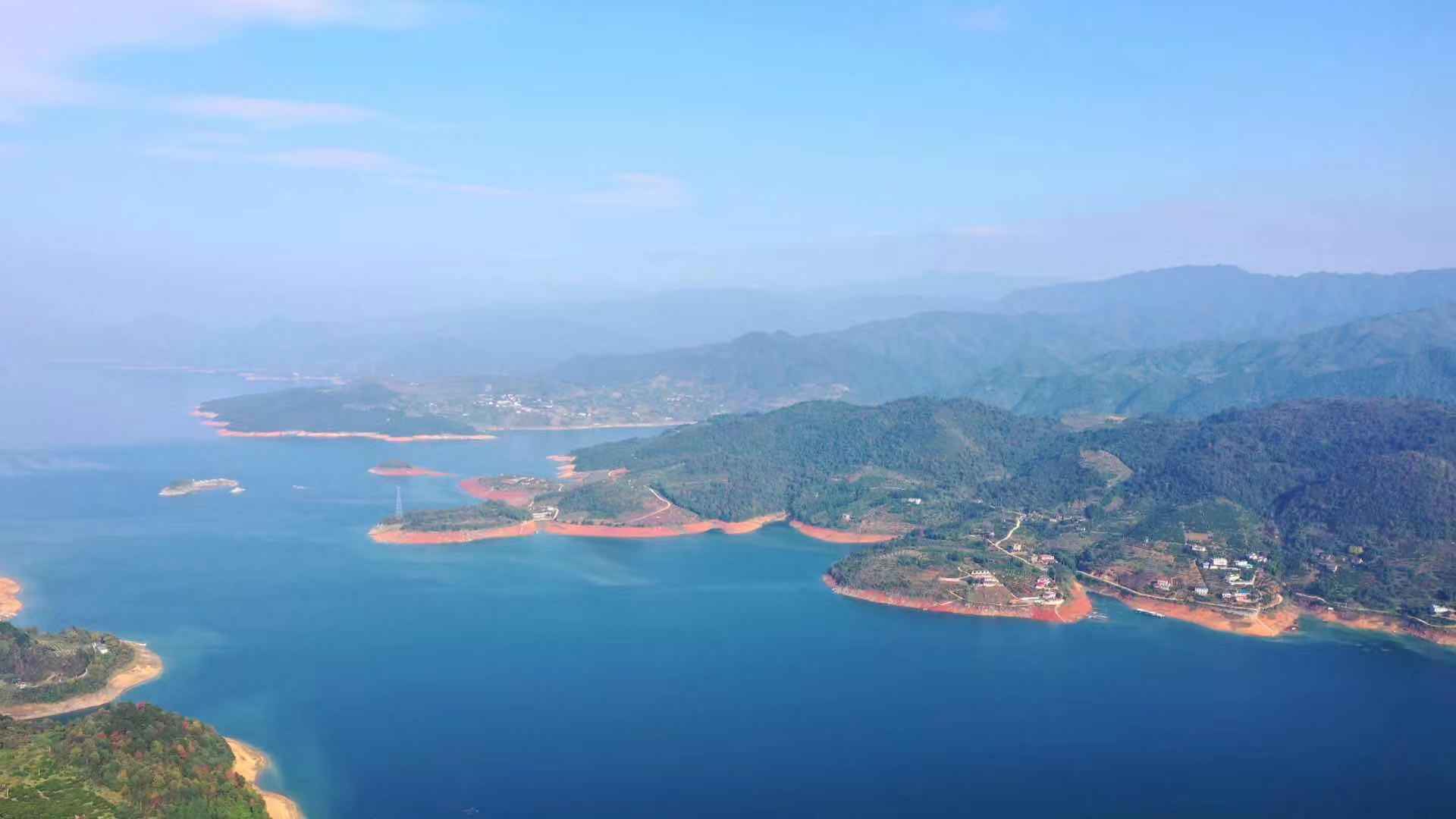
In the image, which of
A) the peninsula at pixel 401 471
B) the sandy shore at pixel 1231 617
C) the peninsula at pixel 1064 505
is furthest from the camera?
the peninsula at pixel 401 471

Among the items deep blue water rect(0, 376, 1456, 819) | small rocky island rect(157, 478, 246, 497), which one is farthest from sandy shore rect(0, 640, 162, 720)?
small rocky island rect(157, 478, 246, 497)

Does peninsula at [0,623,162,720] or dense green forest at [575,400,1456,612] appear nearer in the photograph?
peninsula at [0,623,162,720]

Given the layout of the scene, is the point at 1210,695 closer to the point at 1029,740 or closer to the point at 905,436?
the point at 1029,740

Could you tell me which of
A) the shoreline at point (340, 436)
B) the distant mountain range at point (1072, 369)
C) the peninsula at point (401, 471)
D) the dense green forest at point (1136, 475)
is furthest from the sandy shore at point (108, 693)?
the distant mountain range at point (1072, 369)

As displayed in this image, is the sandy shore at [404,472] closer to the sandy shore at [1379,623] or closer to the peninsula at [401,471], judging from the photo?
the peninsula at [401,471]

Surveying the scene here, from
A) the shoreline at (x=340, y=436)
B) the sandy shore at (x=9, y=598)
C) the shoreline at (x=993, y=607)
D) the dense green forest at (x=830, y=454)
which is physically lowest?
the shoreline at (x=993, y=607)

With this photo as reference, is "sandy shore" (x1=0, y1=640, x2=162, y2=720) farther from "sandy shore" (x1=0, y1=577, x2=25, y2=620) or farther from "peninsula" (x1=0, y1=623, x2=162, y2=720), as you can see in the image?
"sandy shore" (x1=0, y1=577, x2=25, y2=620)

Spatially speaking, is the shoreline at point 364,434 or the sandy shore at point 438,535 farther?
the shoreline at point 364,434
